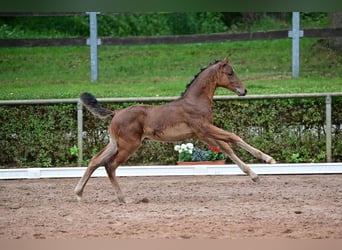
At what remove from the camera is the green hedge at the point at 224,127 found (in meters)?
8.88

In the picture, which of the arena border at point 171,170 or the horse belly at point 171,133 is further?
the arena border at point 171,170

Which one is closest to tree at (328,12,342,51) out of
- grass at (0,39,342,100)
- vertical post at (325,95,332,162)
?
grass at (0,39,342,100)

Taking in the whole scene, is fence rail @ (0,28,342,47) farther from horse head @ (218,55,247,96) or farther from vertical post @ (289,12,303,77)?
horse head @ (218,55,247,96)

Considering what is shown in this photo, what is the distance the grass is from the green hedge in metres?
1.09

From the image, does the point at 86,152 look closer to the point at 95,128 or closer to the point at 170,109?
the point at 95,128

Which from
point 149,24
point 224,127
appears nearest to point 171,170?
point 224,127

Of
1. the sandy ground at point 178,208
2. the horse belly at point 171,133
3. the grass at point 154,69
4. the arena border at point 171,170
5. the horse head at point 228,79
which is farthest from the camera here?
the grass at point 154,69

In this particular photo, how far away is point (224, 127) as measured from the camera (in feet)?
29.2

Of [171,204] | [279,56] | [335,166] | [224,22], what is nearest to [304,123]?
[335,166]

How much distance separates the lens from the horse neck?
21.0 ft

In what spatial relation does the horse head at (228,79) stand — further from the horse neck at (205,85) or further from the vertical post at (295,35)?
the vertical post at (295,35)

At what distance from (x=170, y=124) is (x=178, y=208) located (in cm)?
94

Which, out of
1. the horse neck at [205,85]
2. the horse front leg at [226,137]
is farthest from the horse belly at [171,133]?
the horse neck at [205,85]

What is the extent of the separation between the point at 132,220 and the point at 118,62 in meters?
9.17
